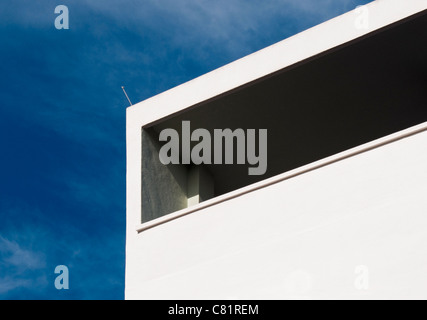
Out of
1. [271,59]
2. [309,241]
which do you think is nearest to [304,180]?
[309,241]

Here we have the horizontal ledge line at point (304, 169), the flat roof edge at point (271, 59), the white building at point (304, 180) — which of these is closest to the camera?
the white building at point (304, 180)

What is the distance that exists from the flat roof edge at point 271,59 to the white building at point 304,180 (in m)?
0.01

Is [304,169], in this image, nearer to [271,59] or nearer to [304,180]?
[304,180]

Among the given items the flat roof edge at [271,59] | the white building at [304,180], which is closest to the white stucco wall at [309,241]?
the white building at [304,180]

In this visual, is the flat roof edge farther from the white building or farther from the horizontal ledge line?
the horizontal ledge line

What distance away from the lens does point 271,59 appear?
9430 mm

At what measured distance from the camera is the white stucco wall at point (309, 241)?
292 inches

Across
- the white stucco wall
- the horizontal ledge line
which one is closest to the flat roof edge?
the horizontal ledge line

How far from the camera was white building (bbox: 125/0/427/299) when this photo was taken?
7594 mm

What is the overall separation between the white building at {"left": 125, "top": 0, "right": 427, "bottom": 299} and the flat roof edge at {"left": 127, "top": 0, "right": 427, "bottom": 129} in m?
0.01

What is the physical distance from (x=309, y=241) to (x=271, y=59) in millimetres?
2340

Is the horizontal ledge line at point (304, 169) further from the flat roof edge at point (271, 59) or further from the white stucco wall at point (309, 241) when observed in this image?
the flat roof edge at point (271, 59)

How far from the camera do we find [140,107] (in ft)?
33.5
